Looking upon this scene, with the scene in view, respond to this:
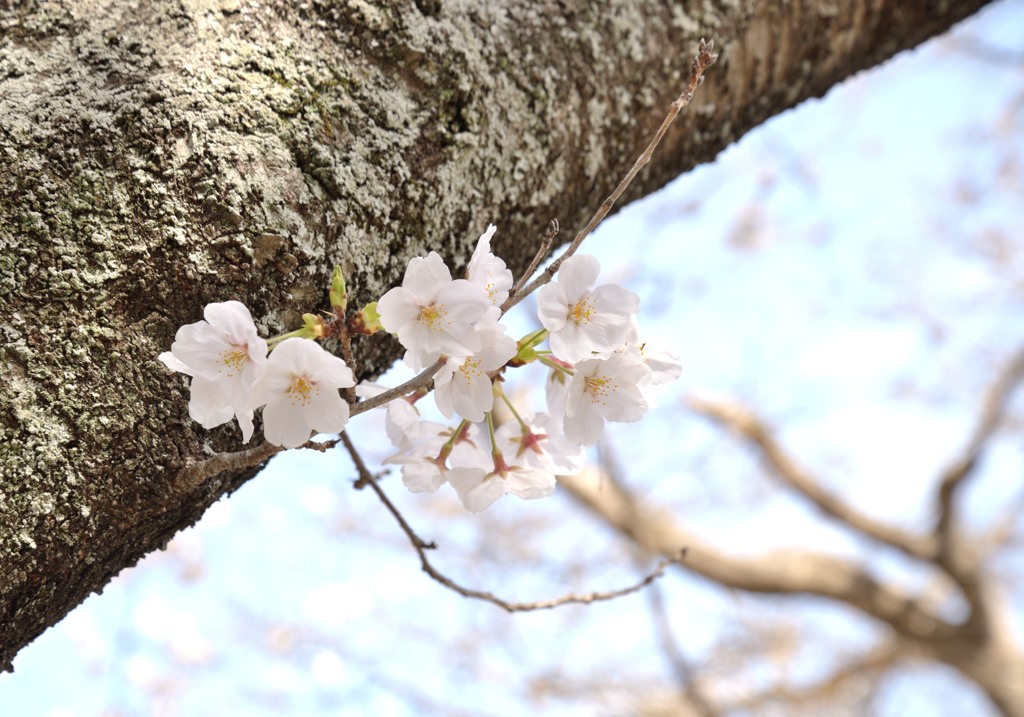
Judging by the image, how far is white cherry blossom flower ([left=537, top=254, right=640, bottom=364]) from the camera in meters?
0.64

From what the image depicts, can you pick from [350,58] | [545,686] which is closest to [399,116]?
[350,58]

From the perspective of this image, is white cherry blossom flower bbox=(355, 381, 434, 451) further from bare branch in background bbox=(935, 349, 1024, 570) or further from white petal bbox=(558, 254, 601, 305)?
bare branch in background bbox=(935, 349, 1024, 570)

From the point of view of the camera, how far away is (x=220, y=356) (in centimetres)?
58

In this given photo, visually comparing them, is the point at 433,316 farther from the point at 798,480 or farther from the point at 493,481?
the point at 798,480

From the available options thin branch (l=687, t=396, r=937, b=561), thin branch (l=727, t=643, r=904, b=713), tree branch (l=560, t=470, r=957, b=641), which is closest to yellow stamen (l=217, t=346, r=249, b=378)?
tree branch (l=560, t=470, r=957, b=641)

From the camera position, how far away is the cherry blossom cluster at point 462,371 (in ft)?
1.88

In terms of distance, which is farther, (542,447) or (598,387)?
(542,447)

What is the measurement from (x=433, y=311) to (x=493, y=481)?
23cm

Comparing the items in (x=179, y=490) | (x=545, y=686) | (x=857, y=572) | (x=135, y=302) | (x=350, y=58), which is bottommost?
(x=545, y=686)

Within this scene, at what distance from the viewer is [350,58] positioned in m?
0.80

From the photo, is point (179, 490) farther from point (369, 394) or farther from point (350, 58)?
point (350, 58)

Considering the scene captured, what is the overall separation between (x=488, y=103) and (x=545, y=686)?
452 centimetres

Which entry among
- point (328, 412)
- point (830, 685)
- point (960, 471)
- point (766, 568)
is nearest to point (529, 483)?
point (328, 412)

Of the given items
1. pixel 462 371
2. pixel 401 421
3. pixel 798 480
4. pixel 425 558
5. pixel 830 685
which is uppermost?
pixel 462 371
